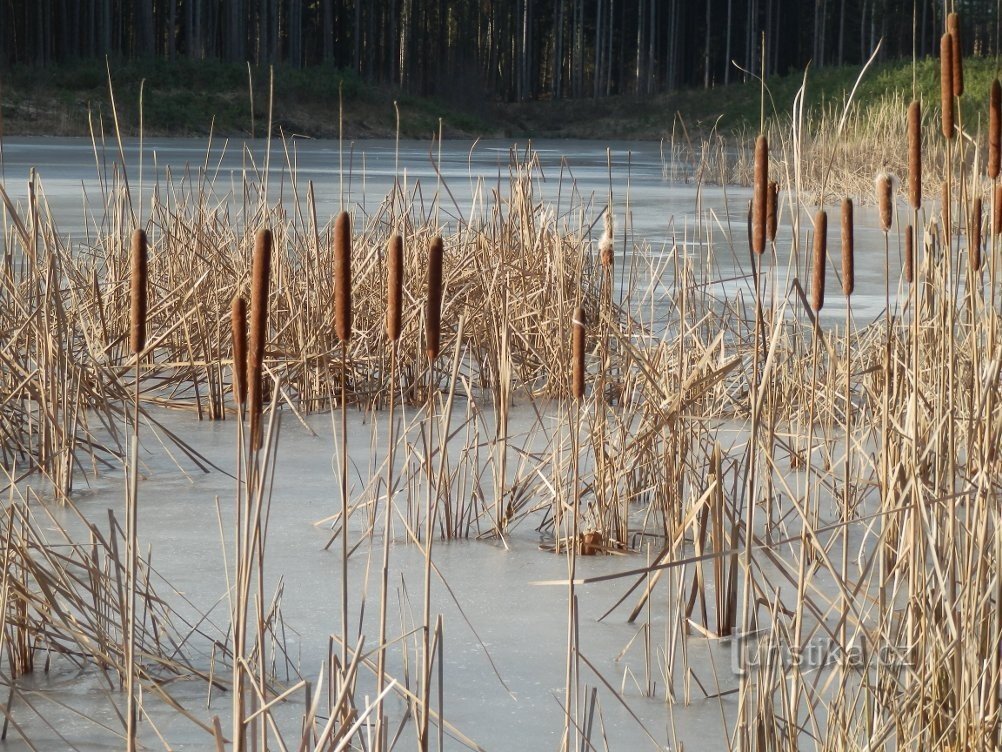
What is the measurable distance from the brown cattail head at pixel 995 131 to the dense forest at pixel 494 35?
1262 inches

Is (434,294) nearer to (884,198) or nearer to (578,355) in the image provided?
(578,355)

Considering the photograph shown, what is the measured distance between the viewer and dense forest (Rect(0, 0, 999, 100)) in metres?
36.1

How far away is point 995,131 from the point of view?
5.82 ft

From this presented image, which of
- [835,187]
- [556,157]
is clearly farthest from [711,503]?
[556,157]

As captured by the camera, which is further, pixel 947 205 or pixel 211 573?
pixel 211 573

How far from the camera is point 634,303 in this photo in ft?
19.4

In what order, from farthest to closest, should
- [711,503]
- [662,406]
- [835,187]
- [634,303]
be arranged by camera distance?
[835,187] < [634,303] < [662,406] < [711,503]

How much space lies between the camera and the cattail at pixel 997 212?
1.75m

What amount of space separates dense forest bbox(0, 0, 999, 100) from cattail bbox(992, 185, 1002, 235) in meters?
32.0

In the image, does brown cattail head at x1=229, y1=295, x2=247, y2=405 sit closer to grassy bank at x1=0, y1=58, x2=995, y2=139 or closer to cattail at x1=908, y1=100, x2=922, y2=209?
cattail at x1=908, y1=100, x2=922, y2=209

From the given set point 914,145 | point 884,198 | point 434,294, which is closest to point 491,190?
point 884,198

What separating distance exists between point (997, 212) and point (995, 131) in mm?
105

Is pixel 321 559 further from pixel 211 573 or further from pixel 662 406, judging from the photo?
pixel 662 406

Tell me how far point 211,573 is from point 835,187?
10.5 m
